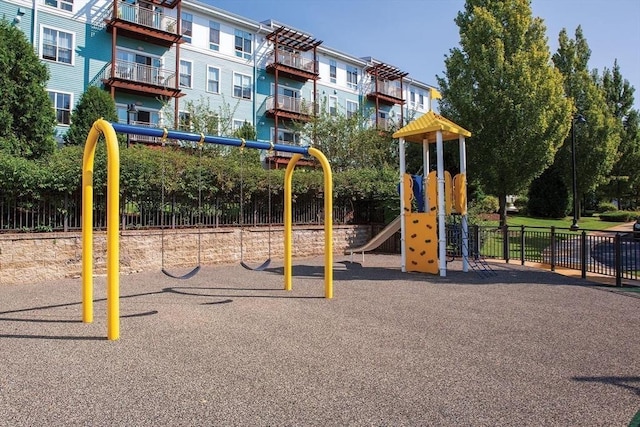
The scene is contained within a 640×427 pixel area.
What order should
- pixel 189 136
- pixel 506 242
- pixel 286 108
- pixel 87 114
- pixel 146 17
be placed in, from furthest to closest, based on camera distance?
pixel 286 108 → pixel 146 17 → pixel 87 114 → pixel 506 242 → pixel 189 136

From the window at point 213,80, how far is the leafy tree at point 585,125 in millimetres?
23538

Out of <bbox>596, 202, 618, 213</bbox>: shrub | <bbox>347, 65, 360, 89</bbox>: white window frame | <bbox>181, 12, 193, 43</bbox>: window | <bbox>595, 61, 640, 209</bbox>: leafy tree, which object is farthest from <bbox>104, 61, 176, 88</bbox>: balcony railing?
<bbox>596, 202, 618, 213</bbox>: shrub

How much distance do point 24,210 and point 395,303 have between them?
789 centimetres

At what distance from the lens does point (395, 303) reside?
300 inches

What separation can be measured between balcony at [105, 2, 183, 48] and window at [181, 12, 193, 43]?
1.21 metres

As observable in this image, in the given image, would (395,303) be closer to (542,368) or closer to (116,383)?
(542,368)

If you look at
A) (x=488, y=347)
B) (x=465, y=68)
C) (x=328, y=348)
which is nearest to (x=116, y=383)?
(x=328, y=348)

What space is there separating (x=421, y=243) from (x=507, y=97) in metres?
10.1

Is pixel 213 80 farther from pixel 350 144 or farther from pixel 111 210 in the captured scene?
pixel 111 210

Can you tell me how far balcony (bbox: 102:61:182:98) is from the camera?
82.0 ft

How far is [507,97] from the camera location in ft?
60.1

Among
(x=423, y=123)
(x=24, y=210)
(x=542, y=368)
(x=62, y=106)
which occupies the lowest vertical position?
(x=542, y=368)

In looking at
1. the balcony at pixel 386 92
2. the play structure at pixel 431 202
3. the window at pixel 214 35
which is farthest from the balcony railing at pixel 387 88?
the play structure at pixel 431 202

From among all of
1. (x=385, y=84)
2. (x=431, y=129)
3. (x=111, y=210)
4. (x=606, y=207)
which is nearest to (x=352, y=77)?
(x=385, y=84)
